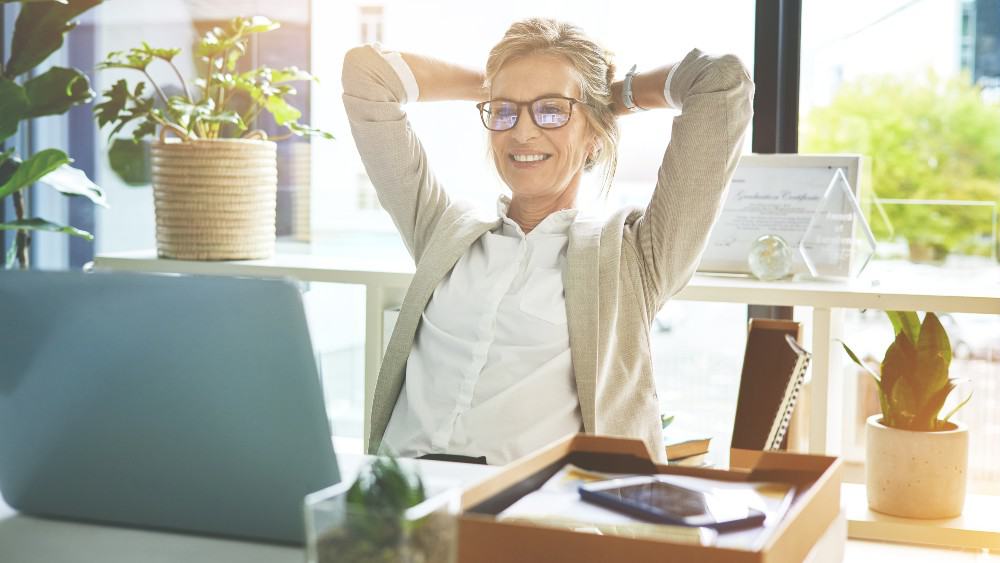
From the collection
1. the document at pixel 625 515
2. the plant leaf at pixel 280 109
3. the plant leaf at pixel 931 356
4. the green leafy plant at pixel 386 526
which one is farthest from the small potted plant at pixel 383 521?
the plant leaf at pixel 280 109

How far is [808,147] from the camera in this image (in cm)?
243

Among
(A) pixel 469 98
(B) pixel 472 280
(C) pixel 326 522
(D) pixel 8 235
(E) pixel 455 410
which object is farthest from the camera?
(D) pixel 8 235

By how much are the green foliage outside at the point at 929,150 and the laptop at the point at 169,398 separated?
185 centimetres

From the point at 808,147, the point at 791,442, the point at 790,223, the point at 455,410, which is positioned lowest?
the point at 791,442

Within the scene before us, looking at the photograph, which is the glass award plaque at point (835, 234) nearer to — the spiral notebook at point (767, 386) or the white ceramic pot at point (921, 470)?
the spiral notebook at point (767, 386)

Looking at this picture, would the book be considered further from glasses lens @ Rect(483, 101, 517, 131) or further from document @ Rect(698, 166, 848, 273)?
glasses lens @ Rect(483, 101, 517, 131)

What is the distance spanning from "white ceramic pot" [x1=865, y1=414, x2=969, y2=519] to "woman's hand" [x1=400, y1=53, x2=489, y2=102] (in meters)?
1.06

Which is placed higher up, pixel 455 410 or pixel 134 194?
pixel 134 194

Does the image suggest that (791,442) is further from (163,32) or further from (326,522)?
(163,32)

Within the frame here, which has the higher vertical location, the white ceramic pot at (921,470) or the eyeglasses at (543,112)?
the eyeglasses at (543,112)

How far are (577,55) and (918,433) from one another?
978 millimetres

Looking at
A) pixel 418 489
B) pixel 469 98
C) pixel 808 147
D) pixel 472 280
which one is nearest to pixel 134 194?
pixel 469 98

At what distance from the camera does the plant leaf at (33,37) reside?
105 inches

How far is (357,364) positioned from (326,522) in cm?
230
